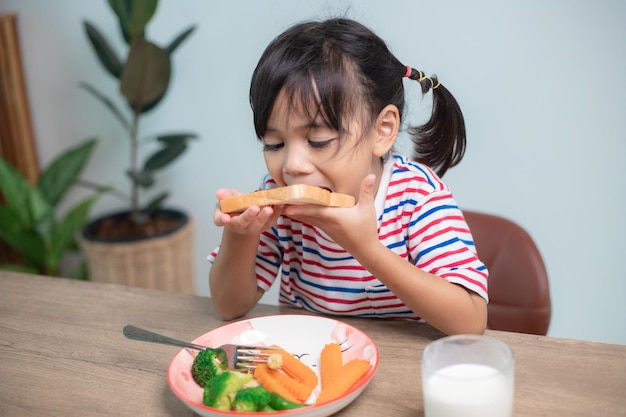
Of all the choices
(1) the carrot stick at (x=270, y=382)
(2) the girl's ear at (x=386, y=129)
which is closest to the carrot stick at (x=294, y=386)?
(1) the carrot stick at (x=270, y=382)

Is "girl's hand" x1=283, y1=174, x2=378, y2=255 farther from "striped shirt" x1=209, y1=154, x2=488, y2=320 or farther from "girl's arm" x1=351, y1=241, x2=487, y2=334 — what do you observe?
"striped shirt" x1=209, y1=154, x2=488, y2=320

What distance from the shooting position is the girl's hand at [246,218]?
0.99 m

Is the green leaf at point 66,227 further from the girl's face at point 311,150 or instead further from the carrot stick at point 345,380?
the carrot stick at point 345,380

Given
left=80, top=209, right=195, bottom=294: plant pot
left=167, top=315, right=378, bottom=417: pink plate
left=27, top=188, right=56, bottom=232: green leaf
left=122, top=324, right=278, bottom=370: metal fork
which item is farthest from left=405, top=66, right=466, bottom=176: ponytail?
left=27, top=188, right=56, bottom=232: green leaf

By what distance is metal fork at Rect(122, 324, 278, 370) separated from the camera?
37.3 inches

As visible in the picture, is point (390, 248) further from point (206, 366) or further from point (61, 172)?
point (61, 172)

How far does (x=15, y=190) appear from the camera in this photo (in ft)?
8.49

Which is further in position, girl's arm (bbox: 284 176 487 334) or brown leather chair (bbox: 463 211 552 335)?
brown leather chair (bbox: 463 211 552 335)

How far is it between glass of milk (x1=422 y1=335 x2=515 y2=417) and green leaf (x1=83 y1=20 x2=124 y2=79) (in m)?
2.10

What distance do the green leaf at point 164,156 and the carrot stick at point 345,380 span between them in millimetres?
1862

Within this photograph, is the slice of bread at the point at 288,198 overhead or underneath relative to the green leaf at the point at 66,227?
overhead

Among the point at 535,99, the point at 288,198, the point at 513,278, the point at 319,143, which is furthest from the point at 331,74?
the point at 535,99

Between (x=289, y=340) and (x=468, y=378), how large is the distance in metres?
0.37

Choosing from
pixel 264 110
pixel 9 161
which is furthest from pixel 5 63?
pixel 264 110
